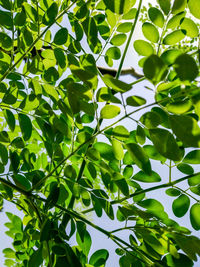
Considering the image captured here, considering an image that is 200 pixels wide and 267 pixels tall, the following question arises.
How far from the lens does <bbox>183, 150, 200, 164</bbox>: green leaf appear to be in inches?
29.1

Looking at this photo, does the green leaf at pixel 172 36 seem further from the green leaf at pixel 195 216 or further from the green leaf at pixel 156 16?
the green leaf at pixel 195 216

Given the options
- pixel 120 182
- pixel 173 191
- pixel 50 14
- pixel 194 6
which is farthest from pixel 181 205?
pixel 50 14

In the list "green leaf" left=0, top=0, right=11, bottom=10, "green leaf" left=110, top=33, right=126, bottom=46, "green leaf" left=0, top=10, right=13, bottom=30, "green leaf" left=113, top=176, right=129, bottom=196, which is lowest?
"green leaf" left=113, top=176, right=129, bottom=196

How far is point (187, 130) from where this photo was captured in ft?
1.61

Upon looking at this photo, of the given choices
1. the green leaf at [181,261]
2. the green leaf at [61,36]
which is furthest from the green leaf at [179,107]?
the green leaf at [61,36]

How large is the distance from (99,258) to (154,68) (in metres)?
0.53

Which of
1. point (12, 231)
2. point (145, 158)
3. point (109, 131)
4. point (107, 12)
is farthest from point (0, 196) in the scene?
point (107, 12)

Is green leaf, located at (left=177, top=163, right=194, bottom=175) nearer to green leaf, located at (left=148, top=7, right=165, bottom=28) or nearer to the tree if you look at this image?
the tree

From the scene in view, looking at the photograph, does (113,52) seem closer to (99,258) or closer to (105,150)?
(105,150)

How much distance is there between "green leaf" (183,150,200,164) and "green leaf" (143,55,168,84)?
0.31 m

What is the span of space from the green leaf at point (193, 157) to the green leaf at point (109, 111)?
26 cm

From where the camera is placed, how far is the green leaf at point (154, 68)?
1.51ft

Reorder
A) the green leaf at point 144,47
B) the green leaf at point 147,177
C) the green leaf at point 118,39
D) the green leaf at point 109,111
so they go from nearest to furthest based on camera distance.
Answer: the green leaf at point 109,111
the green leaf at point 144,47
the green leaf at point 147,177
the green leaf at point 118,39

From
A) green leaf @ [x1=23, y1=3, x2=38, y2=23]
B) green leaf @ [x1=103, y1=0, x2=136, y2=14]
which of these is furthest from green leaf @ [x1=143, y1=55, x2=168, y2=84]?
green leaf @ [x1=23, y1=3, x2=38, y2=23]
